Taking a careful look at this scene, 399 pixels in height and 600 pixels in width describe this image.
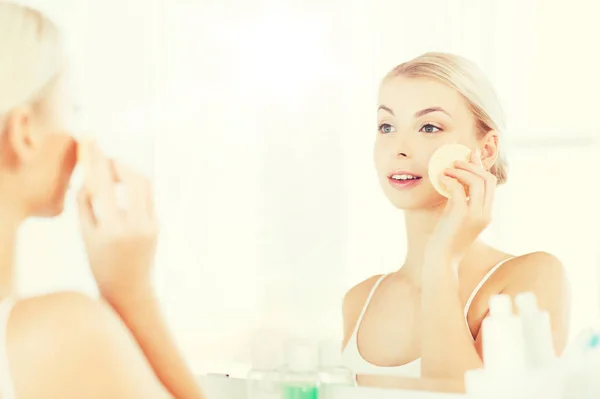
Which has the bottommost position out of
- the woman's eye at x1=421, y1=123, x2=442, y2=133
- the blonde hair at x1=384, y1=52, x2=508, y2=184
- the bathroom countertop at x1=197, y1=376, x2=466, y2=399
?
the bathroom countertop at x1=197, y1=376, x2=466, y2=399

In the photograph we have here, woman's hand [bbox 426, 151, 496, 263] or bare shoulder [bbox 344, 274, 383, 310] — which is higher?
woman's hand [bbox 426, 151, 496, 263]

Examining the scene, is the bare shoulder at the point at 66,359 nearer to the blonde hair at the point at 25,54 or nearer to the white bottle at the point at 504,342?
the blonde hair at the point at 25,54

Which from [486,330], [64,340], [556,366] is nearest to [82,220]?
[64,340]

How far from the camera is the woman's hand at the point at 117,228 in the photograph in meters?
1.35

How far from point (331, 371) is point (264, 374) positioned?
0.12 metres

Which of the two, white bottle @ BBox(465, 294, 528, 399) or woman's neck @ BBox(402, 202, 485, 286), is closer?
white bottle @ BBox(465, 294, 528, 399)

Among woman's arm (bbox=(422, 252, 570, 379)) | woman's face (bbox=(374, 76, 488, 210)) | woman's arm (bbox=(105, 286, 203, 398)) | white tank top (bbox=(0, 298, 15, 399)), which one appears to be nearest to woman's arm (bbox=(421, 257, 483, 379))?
woman's arm (bbox=(422, 252, 570, 379))

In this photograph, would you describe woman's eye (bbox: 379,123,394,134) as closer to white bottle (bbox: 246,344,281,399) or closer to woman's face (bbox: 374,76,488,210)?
woman's face (bbox: 374,76,488,210)

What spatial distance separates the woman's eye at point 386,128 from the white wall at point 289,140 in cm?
3

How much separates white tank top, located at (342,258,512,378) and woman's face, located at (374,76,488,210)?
0.14 meters

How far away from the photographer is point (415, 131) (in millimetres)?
1175

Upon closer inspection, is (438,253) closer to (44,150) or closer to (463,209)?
(463,209)

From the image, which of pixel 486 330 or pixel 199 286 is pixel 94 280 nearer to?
pixel 199 286

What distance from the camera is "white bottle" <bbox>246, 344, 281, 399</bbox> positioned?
1253 millimetres
